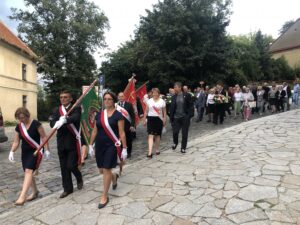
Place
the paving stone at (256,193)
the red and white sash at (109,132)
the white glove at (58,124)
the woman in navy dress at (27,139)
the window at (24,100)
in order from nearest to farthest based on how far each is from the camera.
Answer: the paving stone at (256,193)
the red and white sash at (109,132)
the white glove at (58,124)
the woman in navy dress at (27,139)
the window at (24,100)

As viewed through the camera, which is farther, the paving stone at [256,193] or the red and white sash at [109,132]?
the red and white sash at [109,132]

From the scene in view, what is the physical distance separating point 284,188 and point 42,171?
5487mm

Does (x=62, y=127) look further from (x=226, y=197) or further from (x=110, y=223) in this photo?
(x=226, y=197)

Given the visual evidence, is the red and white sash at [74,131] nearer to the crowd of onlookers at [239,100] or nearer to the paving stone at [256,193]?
the paving stone at [256,193]

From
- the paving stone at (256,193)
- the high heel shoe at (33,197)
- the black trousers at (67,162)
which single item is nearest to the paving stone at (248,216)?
the paving stone at (256,193)

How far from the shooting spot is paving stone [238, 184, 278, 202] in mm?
5739

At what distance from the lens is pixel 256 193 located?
5.90m

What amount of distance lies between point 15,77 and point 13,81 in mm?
635

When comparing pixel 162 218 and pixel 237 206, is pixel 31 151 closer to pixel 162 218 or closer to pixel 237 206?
pixel 162 218

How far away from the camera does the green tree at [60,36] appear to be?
3909cm

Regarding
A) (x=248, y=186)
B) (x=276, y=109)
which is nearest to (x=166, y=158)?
(x=248, y=186)

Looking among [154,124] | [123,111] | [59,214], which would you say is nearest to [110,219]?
[59,214]

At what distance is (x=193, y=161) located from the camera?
328 inches

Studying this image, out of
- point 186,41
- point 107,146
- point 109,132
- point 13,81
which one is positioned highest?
point 186,41
